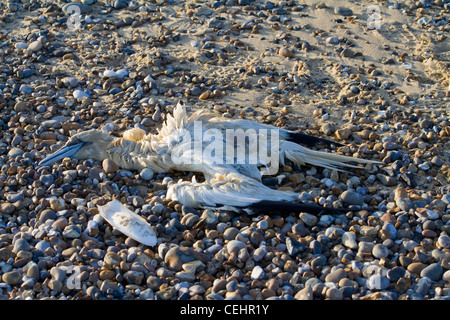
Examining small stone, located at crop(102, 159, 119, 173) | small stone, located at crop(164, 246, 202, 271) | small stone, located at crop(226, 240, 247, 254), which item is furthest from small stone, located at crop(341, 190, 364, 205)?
small stone, located at crop(102, 159, 119, 173)

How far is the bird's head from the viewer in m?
5.33

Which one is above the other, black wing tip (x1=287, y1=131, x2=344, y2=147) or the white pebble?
black wing tip (x1=287, y1=131, x2=344, y2=147)

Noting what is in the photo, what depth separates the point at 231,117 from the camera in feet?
19.1

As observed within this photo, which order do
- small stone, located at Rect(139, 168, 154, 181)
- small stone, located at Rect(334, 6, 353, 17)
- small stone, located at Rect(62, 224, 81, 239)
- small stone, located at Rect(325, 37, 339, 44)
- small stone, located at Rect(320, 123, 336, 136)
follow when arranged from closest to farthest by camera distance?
small stone, located at Rect(62, 224, 81, 239), small stone, located at Rect(139, 168, 154, 181), small stone, located at Rect(320, 123, 336, 136), small stone, located at Rect(325, 37, 339, 44), small stone, located at Rect(334, 6, 353, 17)

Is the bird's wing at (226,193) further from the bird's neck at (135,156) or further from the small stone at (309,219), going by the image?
the bird's neck at (135,156)

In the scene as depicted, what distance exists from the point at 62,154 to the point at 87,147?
0.28 m

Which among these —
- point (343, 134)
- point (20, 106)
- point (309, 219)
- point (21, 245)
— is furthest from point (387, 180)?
point (20, 106)

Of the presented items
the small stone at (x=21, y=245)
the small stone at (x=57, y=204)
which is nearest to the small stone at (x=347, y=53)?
the small stone at (x=57, y=204)

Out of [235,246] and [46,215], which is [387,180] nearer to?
[235,246]

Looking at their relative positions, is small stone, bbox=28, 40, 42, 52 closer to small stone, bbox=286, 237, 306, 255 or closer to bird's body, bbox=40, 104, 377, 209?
bird's body, bbox=40, 104, 377, 209

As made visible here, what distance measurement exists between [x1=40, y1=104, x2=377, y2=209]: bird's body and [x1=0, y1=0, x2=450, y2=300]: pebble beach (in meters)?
0.13

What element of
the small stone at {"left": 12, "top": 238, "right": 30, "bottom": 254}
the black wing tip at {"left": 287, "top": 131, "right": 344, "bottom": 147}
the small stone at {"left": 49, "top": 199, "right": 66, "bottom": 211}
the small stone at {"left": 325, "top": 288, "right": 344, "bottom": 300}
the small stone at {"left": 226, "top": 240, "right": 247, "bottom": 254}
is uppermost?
the black wing tip at {"left": 287, "top": 131, "right": 344, "bottom": 147}

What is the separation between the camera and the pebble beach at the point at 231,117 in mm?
3779

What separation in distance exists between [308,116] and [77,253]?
3.09 m
